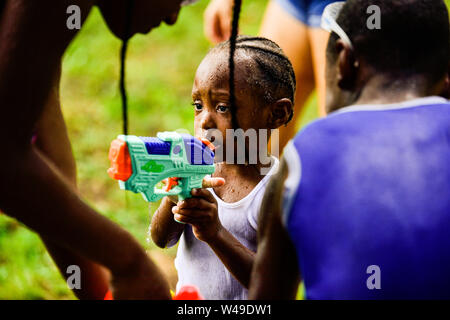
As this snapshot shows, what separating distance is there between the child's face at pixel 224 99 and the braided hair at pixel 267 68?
0.03 metres

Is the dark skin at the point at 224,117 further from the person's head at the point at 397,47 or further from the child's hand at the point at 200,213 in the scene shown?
the person's head at the point at 397,47

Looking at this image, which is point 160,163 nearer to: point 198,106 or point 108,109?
point 198,106

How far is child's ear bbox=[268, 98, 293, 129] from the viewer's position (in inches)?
95.7

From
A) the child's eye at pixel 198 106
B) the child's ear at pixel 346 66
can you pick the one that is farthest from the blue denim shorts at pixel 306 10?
the child's ear at pixel 346 66

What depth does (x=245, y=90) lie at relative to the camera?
7.77 feet

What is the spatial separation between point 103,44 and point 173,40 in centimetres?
67

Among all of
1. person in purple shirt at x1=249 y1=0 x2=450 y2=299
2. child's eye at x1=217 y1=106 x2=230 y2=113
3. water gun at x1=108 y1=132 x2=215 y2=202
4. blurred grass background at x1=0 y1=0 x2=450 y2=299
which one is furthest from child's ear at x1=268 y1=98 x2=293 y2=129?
blurred grass background at x1=0 y1=0 x2=450 y2=299

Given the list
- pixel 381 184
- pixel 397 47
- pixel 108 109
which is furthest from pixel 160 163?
pixel 108 109

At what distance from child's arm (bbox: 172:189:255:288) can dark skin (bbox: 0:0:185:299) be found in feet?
0.94

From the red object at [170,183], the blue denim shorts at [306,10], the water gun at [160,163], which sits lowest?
the red object at [170,183]

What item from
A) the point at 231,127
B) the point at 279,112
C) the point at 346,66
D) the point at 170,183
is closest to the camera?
the point at 346,66

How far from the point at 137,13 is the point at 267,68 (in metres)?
0.55

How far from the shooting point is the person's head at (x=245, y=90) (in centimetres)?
236

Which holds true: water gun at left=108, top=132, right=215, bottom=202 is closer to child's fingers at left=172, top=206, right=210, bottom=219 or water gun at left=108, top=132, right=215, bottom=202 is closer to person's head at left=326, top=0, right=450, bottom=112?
child's fingers at left=172, top=206, right=210, bottom=219
